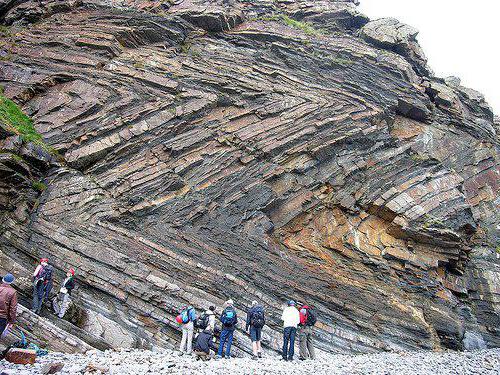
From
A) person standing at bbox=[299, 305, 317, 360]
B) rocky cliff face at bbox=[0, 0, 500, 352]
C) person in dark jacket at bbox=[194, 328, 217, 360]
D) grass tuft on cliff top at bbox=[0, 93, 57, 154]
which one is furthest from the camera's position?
grass tuft on cliff top at bbox=[0, 93, 57, 154]

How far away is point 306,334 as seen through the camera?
1722cm

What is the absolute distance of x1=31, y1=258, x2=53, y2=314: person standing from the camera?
45.5ft

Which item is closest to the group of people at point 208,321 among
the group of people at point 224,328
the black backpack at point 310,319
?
the group of people at point 224,328

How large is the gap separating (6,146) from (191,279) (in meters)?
10.5

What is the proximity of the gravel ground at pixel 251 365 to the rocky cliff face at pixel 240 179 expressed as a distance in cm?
217

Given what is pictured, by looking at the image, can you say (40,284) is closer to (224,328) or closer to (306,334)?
(224,328)

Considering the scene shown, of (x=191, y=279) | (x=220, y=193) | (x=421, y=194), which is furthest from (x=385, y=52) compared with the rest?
(x=191, y=279)

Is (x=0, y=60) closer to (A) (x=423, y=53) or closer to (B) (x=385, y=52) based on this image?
(B) (x=385, y=52)

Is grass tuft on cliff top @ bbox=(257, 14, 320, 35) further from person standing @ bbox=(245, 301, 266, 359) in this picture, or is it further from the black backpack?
person standing @ bbox=(245, 301, 266, 359)

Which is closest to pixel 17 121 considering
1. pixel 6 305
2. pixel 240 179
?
pixel 240 179

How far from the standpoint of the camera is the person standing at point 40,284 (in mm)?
13859

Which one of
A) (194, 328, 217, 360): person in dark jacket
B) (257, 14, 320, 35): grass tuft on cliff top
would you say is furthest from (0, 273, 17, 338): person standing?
(257, 14, 320, 35): grass tuft on cliff top

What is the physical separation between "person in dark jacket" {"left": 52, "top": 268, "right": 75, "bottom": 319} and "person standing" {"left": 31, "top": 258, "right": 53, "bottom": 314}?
0.46 m

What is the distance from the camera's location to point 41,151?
19.9 meters
